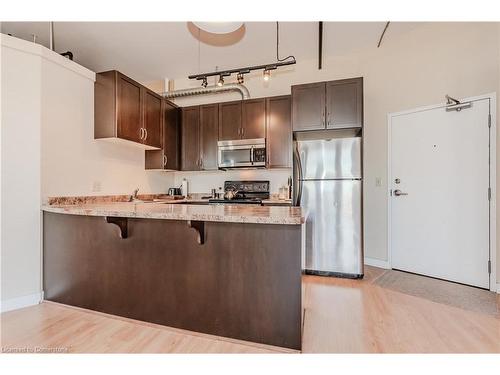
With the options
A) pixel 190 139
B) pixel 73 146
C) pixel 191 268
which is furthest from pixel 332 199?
pixel 73 146

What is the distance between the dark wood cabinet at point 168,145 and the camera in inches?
147

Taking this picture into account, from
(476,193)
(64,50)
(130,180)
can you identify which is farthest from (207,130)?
(476,193)

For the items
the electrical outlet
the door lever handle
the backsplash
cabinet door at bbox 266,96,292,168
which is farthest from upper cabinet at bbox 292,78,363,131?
the electrical outlet

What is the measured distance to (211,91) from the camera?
3.97 m

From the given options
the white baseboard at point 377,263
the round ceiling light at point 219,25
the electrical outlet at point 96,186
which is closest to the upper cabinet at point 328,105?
the round ceiling light at point 219,25

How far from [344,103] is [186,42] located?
2138 millimetres

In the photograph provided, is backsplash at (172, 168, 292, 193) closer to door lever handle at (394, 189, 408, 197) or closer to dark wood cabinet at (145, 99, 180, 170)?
dark wood cabinet at (145, 99, 180, 170)

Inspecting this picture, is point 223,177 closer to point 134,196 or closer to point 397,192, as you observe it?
point 134,196

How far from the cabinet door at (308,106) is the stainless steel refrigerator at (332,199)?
0.16 m

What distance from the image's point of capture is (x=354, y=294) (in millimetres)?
2527

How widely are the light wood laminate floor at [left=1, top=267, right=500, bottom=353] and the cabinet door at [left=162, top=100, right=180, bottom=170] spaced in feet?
7.30

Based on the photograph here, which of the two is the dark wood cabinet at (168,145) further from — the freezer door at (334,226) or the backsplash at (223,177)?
the freezer door at (334,226)
